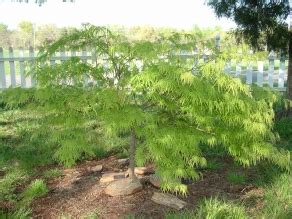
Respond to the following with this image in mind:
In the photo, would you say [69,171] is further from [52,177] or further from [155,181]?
[155,181]

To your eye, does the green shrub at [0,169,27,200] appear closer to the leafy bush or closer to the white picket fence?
the leafy bush

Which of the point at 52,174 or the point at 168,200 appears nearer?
the point at 168,200

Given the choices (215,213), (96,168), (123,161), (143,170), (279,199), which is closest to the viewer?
(215,213)

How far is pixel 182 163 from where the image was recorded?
324 centimetres

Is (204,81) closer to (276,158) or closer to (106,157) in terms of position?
(276,158)

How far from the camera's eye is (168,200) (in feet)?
11.5

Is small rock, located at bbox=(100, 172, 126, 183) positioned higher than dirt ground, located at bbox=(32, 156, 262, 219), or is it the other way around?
small rock, located at bbox=(100, 172, 126, 183)

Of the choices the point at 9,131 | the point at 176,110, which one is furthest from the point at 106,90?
the point at 9,131

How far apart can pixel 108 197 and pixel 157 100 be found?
1.08 meters

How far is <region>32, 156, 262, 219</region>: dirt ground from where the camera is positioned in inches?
134

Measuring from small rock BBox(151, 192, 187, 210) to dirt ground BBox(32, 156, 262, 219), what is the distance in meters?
0.04

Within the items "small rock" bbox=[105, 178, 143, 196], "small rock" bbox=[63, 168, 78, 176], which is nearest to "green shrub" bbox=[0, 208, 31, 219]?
"small rock" bbox=[105, 178, 143, 196]

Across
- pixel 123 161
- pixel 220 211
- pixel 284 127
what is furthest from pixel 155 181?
pixel 284 127

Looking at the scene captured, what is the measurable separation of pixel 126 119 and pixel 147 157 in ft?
1.91
